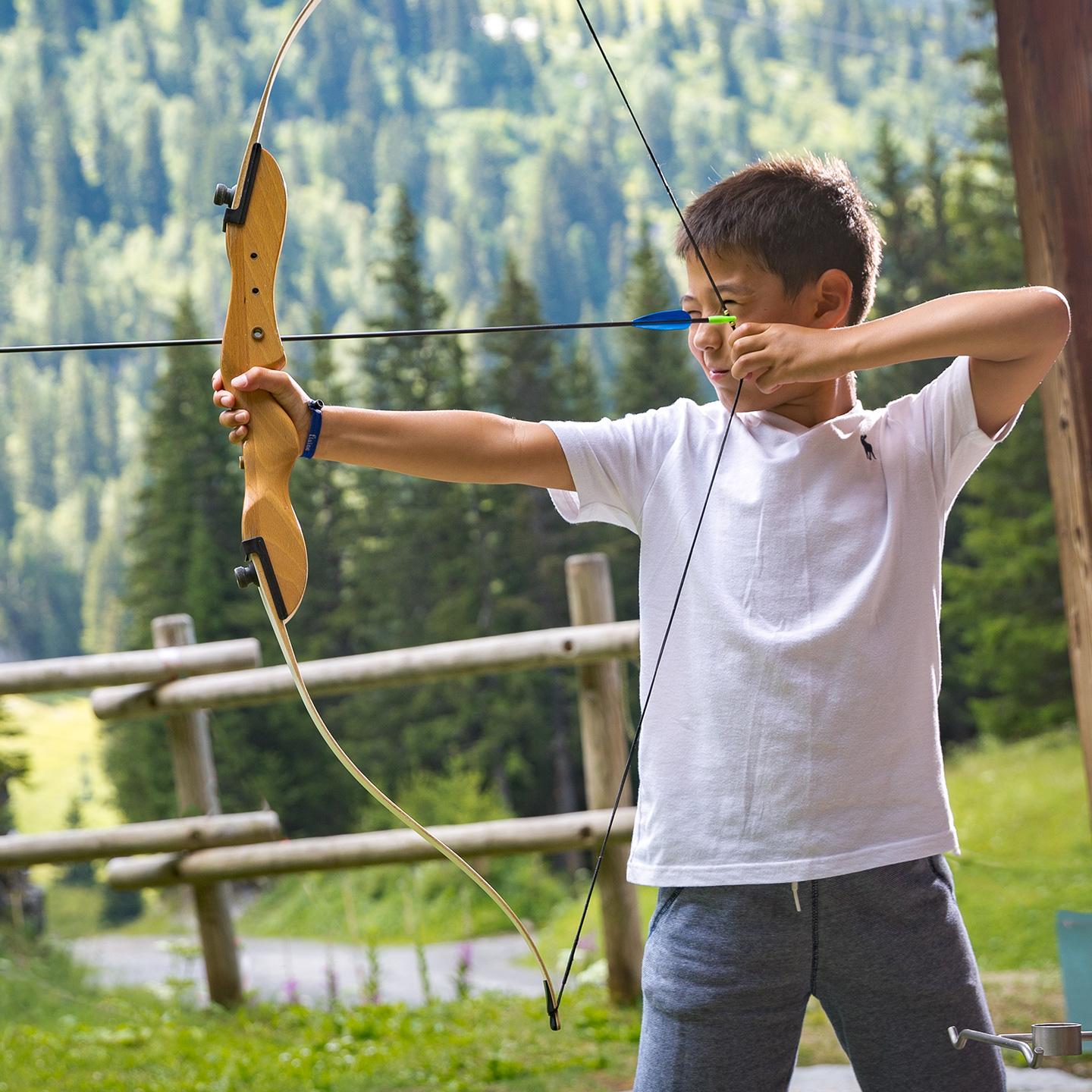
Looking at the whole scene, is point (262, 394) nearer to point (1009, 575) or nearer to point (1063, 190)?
point (1063, 190)

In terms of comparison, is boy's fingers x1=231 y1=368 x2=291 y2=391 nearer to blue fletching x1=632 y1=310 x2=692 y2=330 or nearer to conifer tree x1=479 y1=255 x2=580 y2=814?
blue fletching x1=632 y1=310 x2=692 y2=330

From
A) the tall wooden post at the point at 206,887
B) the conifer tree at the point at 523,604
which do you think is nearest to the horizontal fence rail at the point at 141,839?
the tall wooden post at the point at 206,887

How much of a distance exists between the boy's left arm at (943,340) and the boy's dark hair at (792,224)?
0.12 m

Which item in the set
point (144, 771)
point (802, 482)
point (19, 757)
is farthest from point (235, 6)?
point (802, 482)

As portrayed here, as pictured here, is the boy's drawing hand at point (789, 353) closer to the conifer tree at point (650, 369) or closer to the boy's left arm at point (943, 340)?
the boy's left arm at point (943, 340)

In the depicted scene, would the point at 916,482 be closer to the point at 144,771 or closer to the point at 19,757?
the point at 19,757

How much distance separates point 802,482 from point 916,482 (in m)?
0.11

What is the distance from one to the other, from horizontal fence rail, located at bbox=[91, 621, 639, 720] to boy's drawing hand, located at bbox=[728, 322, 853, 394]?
1500 millimetres

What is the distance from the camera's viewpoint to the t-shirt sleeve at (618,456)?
43.3 inches

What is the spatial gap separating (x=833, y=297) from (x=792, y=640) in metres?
0.33

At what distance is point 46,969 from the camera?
171 inches

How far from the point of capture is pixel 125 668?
2754 mm

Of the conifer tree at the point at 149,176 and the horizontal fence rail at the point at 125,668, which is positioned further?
the conifer tree at the point at 149,176

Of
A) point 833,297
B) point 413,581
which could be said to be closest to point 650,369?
point 413,581
